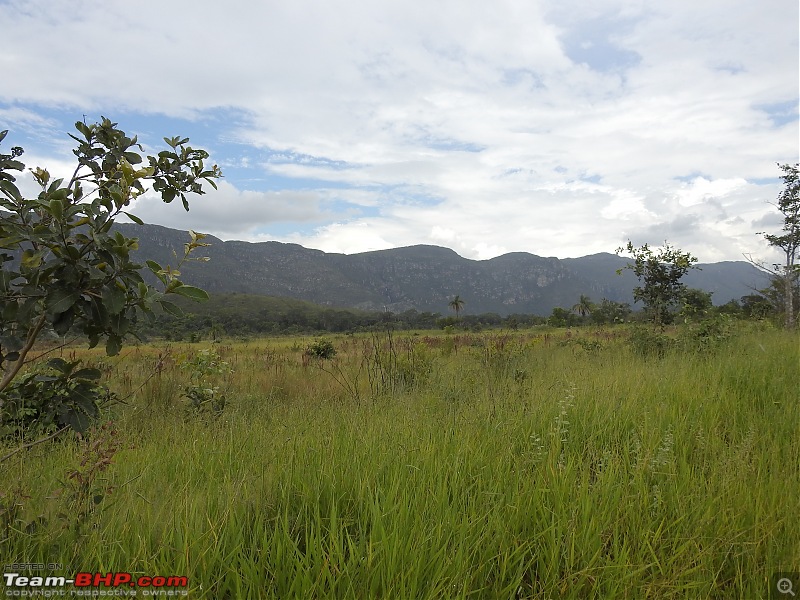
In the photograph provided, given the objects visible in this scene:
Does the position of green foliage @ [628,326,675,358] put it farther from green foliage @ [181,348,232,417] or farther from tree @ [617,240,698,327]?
green foliage @ [181,348,232,417]

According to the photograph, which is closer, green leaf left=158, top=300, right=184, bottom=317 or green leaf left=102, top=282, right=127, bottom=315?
green leaf left=102, top=282, right=127, bottom=315

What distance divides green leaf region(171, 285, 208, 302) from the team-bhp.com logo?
42.4 inches

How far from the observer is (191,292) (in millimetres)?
1754

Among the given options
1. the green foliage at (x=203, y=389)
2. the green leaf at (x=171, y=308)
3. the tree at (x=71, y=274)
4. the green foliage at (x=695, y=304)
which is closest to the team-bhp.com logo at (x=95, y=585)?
the tree at (x=71, y=274)

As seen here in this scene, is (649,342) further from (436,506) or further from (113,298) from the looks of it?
(113,298)

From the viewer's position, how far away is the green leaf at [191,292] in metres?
1.72

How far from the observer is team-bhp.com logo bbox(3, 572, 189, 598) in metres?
1.55

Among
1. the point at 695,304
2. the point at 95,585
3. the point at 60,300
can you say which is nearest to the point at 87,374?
the point at 60,300

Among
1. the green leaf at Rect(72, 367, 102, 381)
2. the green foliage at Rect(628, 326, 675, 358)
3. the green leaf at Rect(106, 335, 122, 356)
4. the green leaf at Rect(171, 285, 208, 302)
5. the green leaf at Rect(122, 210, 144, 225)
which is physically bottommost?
the green foliage at Rect(628, 326, 675, 358)

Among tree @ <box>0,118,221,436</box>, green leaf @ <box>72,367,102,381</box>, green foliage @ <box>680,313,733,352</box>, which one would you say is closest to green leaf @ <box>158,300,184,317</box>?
tree @ <box>0,118,221,436</box>

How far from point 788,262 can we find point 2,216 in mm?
21399

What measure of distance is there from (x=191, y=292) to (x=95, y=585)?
1.17m

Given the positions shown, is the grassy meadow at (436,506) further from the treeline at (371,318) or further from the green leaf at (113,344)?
the treeline at (371,318)

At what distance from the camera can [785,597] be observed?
1.74 m
